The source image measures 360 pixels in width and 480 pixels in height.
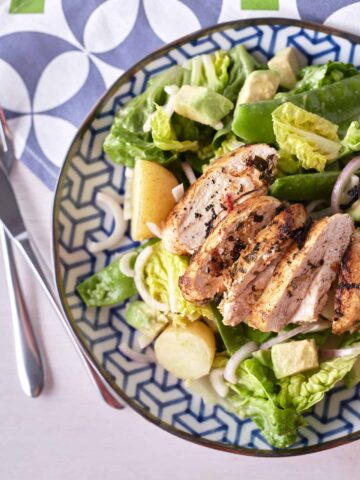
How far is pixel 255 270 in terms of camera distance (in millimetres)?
3633

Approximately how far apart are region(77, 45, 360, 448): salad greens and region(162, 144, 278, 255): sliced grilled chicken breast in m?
0.10

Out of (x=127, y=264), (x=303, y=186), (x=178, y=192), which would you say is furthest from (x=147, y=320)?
(x=303, y=186)

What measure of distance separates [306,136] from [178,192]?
0.88m

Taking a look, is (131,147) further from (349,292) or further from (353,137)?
(349,292)

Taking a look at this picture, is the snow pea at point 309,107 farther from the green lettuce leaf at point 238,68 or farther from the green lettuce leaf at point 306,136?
the green lettuce leaf at point 238,68

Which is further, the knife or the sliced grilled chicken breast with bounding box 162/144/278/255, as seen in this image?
the knife

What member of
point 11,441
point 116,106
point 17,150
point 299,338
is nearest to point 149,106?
point 116,106

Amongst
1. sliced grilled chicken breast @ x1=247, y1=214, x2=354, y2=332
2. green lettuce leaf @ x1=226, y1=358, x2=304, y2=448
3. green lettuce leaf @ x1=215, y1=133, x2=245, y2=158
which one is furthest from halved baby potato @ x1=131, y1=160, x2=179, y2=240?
green lettuce leaf @ x1=226, y1=358, x2=304, y2=448

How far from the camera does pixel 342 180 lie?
381 centimetres

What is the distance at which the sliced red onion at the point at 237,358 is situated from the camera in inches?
158

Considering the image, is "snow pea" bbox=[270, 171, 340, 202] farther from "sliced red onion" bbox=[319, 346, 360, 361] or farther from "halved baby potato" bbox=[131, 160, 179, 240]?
"sliced red onion" bbox=[319, 346, 360, 361]

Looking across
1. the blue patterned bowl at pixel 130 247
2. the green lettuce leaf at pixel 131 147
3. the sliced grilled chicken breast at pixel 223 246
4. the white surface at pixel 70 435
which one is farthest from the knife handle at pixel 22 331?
the sliced grilled chicken breast at pixel 223 246

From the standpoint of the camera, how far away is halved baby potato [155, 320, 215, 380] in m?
4.03

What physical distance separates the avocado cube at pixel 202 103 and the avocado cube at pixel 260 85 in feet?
0.49
